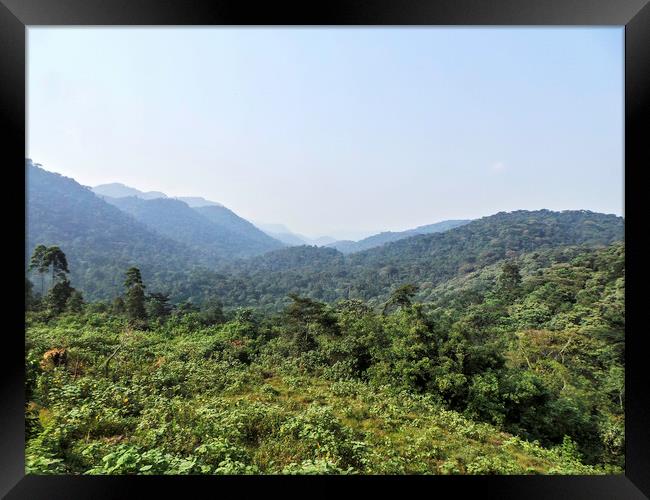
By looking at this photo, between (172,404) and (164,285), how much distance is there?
1.83 metres

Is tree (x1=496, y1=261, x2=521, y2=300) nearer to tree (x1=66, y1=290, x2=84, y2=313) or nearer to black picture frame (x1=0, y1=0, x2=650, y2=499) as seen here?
black picture frame (x1=0, y1=0, x2=650, y2=499)

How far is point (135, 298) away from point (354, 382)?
2.64 m

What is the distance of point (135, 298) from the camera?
3.69 metres

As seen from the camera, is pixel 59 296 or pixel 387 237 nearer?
pixel 59 296

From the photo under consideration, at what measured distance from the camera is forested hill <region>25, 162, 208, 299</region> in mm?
4164

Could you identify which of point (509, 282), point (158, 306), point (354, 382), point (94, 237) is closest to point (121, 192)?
point (94, 237)

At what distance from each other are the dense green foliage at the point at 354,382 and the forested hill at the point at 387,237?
2.51 ft

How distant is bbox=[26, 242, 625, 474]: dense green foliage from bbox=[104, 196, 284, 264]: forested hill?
4.32 feet

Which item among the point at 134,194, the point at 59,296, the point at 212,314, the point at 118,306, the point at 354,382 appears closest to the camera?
the point at 354,382

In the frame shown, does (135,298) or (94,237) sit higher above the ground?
(94,237)

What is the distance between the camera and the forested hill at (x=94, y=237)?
13.7 ft

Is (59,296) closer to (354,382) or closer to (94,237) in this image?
(94,237)

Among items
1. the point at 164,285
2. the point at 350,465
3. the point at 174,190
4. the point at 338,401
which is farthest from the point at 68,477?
the point at 174,190

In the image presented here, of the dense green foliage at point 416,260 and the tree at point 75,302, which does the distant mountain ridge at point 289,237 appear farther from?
the tree at point 75,302
